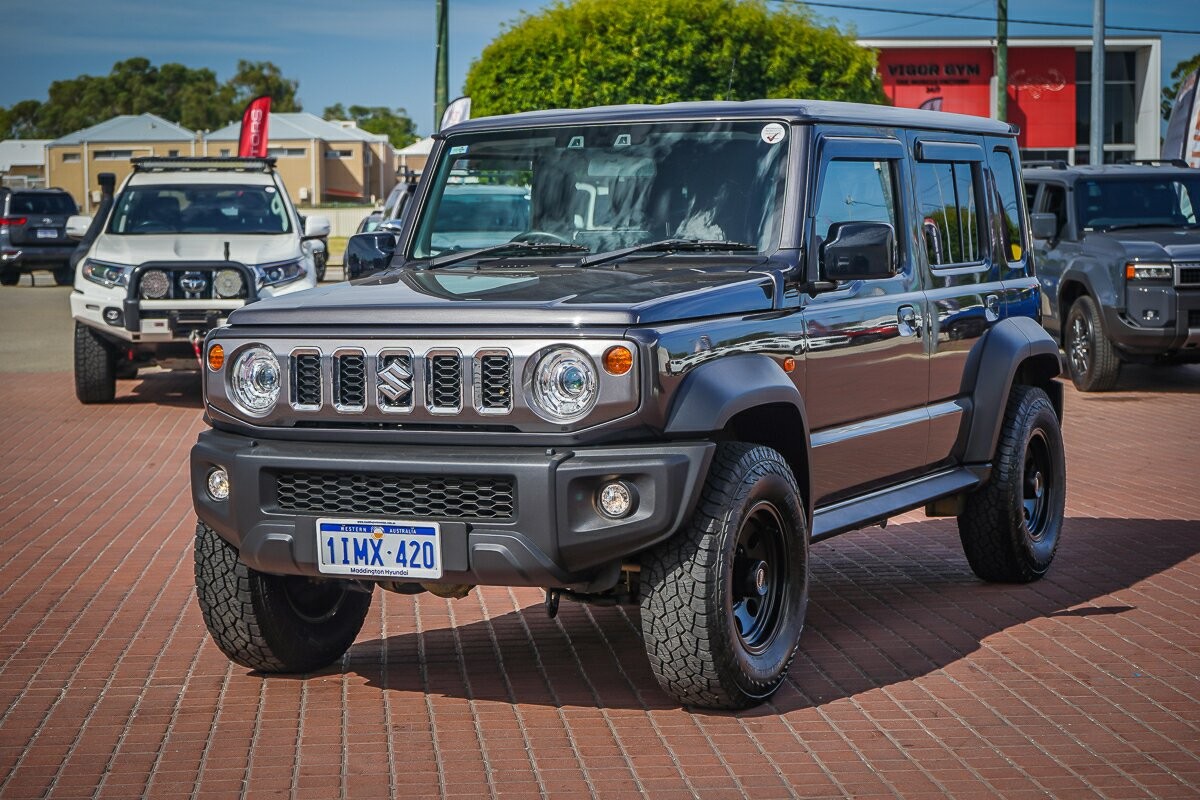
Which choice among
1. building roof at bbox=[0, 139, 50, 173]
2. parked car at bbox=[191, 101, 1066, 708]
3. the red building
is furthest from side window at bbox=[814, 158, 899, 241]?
building roof at bbox=[0, 139, 50, 173]

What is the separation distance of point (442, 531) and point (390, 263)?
74.5 inches

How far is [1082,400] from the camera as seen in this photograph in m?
15.0

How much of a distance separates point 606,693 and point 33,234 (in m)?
28.8

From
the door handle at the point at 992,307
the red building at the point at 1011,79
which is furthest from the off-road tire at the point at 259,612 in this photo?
the red building at the point at 1011,79

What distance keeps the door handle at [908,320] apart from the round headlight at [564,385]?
6.41 ft

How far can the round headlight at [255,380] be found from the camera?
17.7 ft

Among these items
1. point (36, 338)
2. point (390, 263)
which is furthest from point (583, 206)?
point (36, 338)

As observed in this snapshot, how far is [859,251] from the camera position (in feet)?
18.9

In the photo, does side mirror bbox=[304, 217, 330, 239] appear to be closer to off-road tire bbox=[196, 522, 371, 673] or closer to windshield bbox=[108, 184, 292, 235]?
windshield bbox=[108, 184, 292, 235]

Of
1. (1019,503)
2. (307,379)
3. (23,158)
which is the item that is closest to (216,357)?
(307,379)

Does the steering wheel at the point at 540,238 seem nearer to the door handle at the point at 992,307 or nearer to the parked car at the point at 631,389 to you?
the parked car at the point at 631,389

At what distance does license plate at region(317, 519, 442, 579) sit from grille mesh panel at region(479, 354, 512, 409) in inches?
16.3

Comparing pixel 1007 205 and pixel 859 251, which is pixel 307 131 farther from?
pixel 859 251

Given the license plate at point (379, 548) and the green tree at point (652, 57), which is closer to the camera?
the license plate at point (379, 548)
